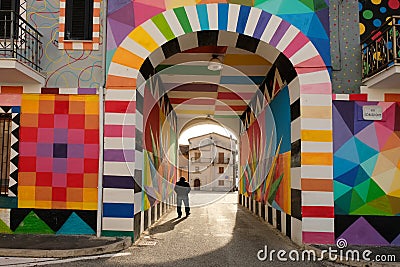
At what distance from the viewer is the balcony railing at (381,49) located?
24.4 feet

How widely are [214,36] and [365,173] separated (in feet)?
12.6

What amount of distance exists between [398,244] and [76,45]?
704 centimetres

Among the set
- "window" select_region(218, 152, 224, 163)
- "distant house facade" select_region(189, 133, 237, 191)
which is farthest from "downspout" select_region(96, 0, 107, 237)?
"window" select_region(218, 152, 224, 163)

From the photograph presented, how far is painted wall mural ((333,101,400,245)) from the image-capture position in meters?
8.02

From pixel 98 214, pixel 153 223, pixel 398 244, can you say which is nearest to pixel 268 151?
pixel 153 223

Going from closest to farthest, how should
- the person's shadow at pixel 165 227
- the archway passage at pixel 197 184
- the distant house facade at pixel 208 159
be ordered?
the person's shadow at pixel 165 227, the archway passage at pixel 197 184, the distant house facade at pixel 208 159

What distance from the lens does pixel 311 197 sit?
8.02 m

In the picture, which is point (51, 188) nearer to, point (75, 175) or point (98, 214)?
point (75, 175)

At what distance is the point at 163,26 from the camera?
8.41m

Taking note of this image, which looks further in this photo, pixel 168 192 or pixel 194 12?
pixel 168 192

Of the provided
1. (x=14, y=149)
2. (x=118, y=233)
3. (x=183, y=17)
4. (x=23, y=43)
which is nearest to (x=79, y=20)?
(x=23, y=43)

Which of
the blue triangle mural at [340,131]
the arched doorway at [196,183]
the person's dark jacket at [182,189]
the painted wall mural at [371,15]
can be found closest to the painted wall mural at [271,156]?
the blue triangle mural at [340,131]

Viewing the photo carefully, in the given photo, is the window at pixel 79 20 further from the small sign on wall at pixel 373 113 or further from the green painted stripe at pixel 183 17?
the small sign on wall at pixel 373 113

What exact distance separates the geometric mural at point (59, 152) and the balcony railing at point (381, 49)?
5126mm
